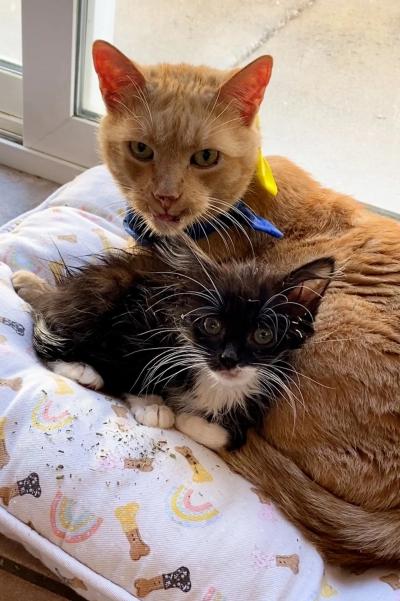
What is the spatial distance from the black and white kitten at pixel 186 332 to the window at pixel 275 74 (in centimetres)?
102

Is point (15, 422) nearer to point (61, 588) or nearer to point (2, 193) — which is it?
point (61, 588)

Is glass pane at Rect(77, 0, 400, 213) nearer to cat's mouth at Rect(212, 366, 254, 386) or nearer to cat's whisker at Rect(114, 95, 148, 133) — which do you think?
cat's whisker at Rect(114, 95, 148, 133)

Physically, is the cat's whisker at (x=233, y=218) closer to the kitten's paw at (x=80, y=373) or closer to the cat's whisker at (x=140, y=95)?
the cat's whisker at (x=140, y=95)

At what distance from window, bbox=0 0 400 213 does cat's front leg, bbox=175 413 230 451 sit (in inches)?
49.3

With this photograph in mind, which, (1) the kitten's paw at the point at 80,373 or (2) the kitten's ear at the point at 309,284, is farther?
(1) the kitten's paw at the point at 80,373

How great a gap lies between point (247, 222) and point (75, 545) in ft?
2.59

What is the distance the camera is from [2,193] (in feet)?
8.18

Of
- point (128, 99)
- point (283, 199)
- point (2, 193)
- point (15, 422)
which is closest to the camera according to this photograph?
point (15, 422)

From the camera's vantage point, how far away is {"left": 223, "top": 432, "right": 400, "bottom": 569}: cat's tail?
50.9 inches

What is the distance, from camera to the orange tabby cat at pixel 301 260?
133cm

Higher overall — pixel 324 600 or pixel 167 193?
pixel 167 193

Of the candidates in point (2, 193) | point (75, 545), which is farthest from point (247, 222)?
point (2, 193)

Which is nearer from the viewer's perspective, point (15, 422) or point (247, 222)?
point (15, 422)

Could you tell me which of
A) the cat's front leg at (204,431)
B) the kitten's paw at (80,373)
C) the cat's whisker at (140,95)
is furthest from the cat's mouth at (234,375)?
the cat's whisker at (140,95)
